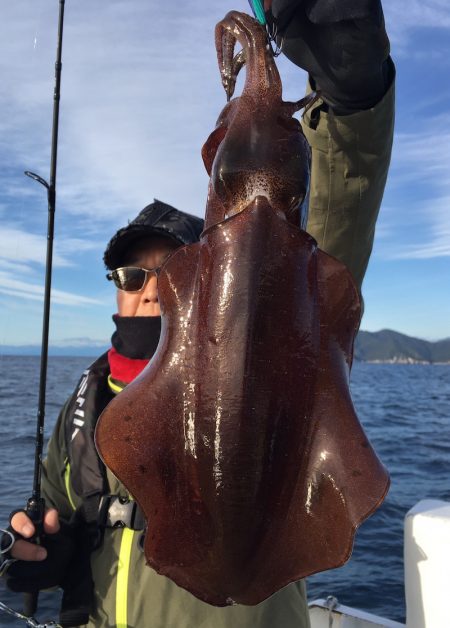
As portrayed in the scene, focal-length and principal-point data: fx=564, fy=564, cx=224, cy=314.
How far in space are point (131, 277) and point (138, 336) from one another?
15.6 inches

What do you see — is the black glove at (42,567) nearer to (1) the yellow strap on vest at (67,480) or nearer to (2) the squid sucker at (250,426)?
(1) the yellow strap on vest at (67,480)

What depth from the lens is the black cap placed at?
11.5 ft

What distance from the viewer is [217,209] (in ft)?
7.10

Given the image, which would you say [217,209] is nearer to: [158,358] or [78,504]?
[158,358]

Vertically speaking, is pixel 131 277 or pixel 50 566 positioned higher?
pixel 131 277

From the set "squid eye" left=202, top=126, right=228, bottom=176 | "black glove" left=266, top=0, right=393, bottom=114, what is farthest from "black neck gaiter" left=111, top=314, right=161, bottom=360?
"black glove" left=266, top=0, right=393, bottom=114

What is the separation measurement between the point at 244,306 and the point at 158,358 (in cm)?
36

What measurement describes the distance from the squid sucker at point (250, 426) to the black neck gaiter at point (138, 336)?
4.93ft

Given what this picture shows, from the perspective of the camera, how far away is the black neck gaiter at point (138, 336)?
344 cm

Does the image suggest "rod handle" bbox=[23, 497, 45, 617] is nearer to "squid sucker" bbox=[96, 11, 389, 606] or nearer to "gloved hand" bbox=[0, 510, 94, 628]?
"gloved hand" bbox=[0, 510, 94, 628]

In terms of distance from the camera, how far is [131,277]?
11.8ft

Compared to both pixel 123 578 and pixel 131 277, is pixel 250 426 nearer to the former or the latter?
pixel 123 578

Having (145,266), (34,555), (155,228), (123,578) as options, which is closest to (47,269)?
(145,266)

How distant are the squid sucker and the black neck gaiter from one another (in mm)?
1503
